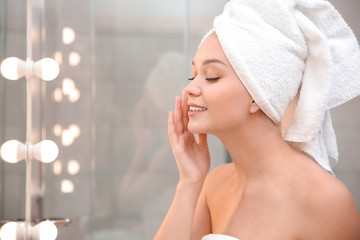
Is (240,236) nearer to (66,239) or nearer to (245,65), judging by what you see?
(245,65)

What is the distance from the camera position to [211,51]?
0.98m

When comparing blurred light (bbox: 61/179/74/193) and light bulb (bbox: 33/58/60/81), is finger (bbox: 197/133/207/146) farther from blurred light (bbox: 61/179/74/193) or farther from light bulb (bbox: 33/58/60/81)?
blurred light (bbox: 61/179/74/193)

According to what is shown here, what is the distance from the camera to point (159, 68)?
1.67m

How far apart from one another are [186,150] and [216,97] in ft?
0.69

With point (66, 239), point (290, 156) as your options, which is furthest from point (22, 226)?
point (290, 156)

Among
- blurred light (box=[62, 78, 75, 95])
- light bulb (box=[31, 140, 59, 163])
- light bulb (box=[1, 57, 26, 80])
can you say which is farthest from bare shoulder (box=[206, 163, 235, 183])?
blurred light (box=[62, 78, 75, 95])

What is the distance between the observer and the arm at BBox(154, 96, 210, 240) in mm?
1008

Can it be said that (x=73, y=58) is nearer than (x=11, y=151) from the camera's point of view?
No

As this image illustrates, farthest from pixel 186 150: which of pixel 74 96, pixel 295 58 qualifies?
pixel 74 96

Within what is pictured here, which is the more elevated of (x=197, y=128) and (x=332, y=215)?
(x=197, y=128)

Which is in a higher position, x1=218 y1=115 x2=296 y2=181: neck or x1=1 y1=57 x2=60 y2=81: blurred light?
x1=1 y1=57 x2=60 y2=81: blurred light

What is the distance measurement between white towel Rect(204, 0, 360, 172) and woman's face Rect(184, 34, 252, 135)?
0.02 meters

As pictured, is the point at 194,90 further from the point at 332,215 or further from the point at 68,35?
the point at 68,35

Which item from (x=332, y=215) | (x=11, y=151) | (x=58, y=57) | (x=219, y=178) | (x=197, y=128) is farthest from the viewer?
(x=58, y=57)
